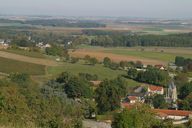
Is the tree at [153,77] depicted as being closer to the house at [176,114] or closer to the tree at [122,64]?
the tree at [122,64]

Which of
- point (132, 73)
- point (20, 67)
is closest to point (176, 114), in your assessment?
point (132, 73)

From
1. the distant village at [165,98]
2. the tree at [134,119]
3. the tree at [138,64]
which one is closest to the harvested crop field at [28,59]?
the distant village at [165,98]

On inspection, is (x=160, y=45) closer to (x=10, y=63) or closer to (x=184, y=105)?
(x=10, y=63)

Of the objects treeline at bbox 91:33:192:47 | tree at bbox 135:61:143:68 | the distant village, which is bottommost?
treeline at bbox 91:33:192:47

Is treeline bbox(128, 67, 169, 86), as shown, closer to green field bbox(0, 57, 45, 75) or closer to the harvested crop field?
the harvested crop field

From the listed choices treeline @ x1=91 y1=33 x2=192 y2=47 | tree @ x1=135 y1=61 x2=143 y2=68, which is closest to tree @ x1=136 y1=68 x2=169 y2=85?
tree @ x1=135 y1=61 x2=143 y2=68

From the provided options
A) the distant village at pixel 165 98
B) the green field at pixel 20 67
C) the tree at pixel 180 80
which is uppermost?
the green field at pixel 20 67

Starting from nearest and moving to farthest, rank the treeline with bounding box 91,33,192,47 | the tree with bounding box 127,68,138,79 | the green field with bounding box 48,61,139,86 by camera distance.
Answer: the green field with bounding box 48,61,139,86, the tree with bounding box 127,68,138,79, the treeline with bounding box 91,33,192,47
